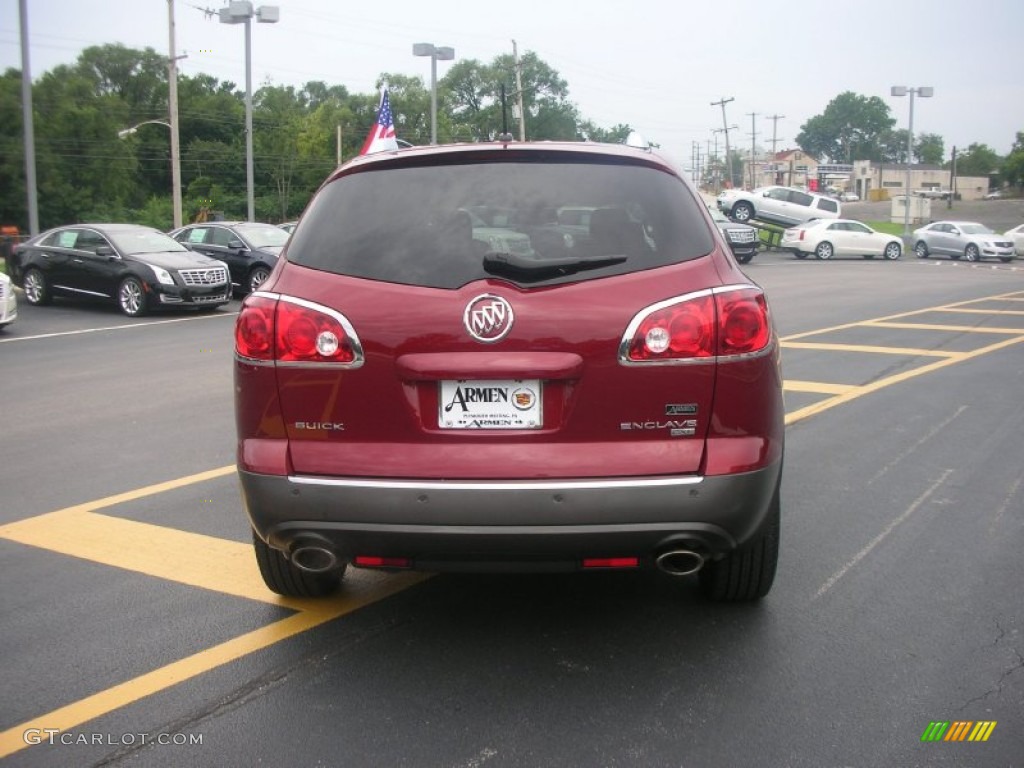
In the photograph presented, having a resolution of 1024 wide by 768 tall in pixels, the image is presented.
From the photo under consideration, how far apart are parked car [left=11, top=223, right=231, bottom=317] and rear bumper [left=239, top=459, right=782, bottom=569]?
602 inches

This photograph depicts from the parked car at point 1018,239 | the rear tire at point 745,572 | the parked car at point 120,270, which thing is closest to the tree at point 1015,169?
the parked car at point 1018,239

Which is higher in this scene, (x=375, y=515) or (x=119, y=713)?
(x=375, y=515)

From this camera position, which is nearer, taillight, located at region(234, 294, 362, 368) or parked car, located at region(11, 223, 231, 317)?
taillight, located at region(234, 294, 362, 368)

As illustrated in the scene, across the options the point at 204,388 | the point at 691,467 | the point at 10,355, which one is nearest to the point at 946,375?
the point at 204,388

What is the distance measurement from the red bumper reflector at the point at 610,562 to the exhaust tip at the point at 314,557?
84 cm

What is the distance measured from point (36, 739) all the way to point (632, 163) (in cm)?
271

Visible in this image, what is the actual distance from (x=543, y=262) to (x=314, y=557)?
49.5 inches

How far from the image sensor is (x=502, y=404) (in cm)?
335

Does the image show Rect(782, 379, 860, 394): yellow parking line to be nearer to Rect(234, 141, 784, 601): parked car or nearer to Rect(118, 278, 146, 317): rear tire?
Rect(234, 141, 784, 601): parked car

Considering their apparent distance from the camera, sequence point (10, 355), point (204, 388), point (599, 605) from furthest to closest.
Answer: point (10, 355) → point (204, 388) → point (599, 605)

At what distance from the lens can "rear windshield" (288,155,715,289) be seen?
3.46m

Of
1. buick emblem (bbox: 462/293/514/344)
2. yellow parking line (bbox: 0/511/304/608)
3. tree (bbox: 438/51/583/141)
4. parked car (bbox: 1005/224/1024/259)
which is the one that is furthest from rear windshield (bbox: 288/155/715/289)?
tree (bbox: 438/51/583/141)

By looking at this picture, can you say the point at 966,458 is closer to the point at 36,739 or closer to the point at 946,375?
the point at 946,375

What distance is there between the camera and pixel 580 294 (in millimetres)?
3369
